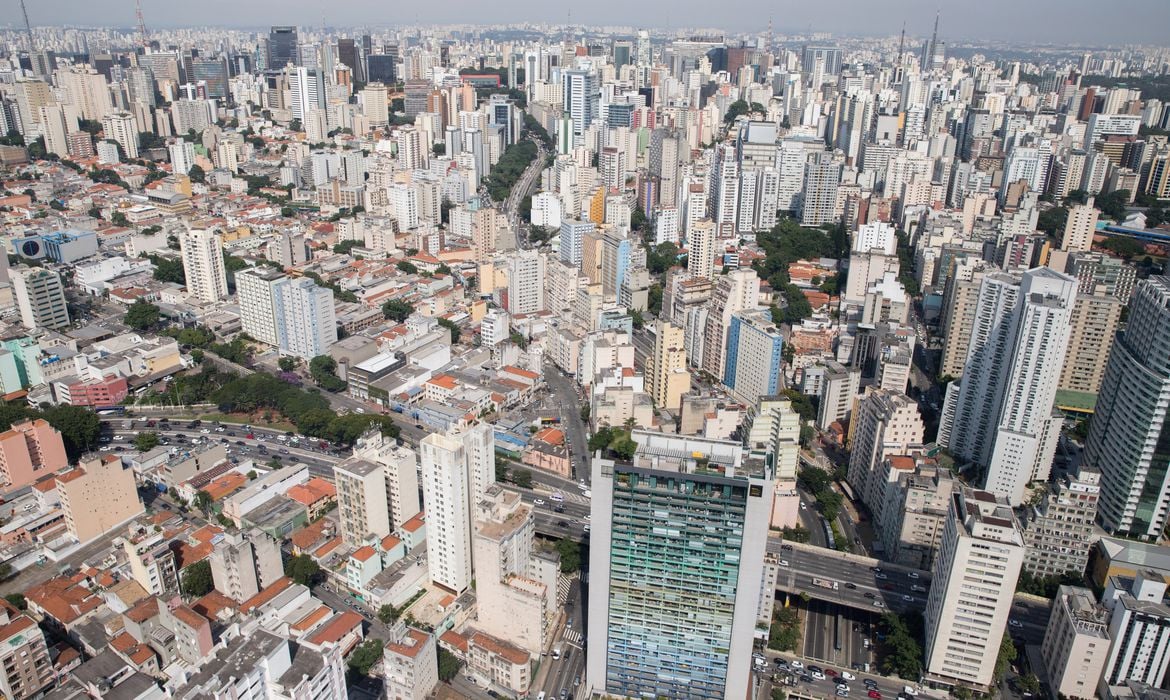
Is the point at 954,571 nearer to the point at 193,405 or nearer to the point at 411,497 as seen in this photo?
A: the point at 411,497

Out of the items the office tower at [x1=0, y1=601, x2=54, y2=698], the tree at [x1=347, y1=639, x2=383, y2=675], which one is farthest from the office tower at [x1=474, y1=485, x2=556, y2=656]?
the office tower at [x1=0, y1=601, x2=54, y2=698]

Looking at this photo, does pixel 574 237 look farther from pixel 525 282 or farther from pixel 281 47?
pixel 281 47

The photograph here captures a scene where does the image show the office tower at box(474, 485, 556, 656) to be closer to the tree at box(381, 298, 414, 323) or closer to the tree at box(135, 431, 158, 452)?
the tree at box(135, 431, 158, 452)

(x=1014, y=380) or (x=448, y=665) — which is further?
(x=1014, y=380)

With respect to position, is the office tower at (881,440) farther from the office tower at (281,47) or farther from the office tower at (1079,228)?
the office tower at (281,47)

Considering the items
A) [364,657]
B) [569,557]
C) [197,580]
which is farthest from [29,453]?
[569,557]

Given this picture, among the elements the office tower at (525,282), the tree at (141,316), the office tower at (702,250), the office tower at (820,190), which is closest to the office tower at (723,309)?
the office tower at (702,250)
